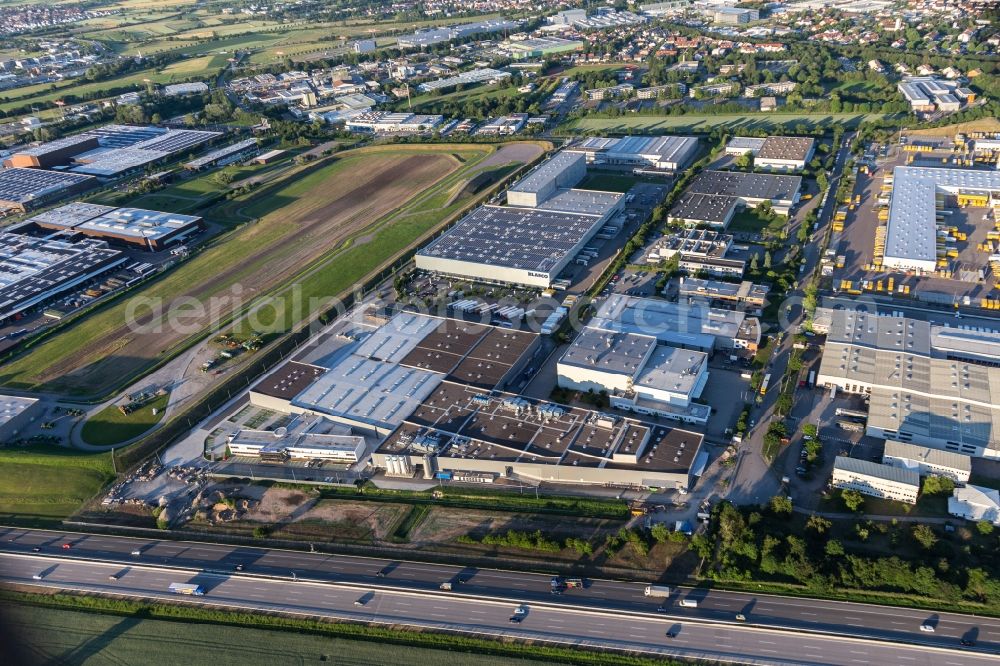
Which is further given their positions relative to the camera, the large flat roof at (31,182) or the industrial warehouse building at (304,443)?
the large flat roof at (31,182)

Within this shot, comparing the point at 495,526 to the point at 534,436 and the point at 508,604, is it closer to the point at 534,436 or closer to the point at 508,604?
the point at 508,604

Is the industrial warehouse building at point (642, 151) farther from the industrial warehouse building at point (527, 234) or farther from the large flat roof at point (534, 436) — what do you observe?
the large flat roof at point (534, 436)

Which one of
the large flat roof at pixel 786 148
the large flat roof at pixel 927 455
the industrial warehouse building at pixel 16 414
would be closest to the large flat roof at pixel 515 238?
the large flat roof at pixel 786 148

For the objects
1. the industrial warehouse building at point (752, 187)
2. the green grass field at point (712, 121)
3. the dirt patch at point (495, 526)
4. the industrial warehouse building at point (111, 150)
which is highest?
the industrial warehouse building at point (111, 150)

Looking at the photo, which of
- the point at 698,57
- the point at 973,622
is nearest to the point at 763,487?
the point at 973,622

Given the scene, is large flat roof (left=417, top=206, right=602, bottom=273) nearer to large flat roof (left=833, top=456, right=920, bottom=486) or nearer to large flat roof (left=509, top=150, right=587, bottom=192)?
large flat roof (left=509, top=150, right=587, bottom=192)

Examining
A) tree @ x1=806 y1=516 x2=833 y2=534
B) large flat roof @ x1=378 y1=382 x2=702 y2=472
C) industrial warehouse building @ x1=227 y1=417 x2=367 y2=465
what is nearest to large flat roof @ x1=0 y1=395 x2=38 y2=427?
industrial warehouse building @ x1=227 y1=417 x2=367 y2=465

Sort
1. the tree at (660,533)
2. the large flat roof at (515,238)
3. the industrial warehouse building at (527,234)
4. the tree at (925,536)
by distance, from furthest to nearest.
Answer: the large flat roof at (515,238) < the industrial warehouse building at (527,234) < the tree at (660,533) < the tree at (925,536)
